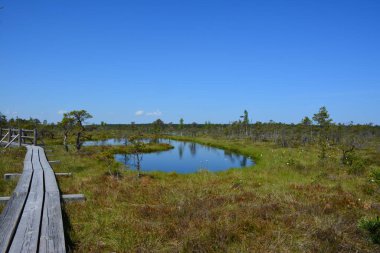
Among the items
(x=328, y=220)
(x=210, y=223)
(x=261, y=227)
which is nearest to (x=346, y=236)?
(x=328, y=220)

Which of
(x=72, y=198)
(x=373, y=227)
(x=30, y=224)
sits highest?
(x=373, y=227)

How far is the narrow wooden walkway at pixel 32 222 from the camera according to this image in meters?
5.08

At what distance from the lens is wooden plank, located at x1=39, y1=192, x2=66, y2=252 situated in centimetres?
507

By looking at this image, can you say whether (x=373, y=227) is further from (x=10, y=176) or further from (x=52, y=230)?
(x=10, y=176)

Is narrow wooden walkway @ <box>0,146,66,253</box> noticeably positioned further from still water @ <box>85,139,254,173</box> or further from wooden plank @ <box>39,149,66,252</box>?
still water @ <box>85,139,254,173</box>

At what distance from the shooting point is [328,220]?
7613mm

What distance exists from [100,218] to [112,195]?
8.52 feet

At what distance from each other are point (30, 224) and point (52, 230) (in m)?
0.57

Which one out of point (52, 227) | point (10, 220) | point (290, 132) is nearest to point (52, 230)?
→ point (52, 227)

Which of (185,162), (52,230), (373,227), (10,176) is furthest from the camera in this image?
(185,162)

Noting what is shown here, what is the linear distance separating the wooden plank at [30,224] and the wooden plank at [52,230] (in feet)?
0.37

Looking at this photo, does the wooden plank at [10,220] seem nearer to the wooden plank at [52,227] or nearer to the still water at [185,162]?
the wooden plank at [52,227]

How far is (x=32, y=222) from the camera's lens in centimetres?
611

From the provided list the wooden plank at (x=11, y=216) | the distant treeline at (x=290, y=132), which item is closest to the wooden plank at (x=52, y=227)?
the wooden plank at (x=11, y=216)
